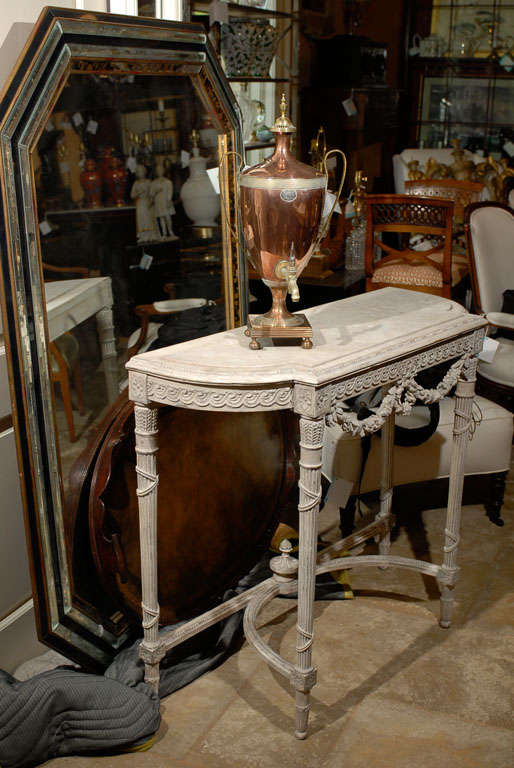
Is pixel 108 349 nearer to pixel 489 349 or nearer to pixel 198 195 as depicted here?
pixel 198 195

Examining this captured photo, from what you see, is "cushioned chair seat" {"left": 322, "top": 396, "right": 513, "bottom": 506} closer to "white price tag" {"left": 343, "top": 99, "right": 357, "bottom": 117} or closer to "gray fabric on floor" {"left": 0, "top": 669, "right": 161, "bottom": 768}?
"gray fabric on floor" {"left": 0, "top": 669, "right": 161, "bottom": 768}

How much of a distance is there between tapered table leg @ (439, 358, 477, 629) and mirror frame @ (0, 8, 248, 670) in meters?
0.97

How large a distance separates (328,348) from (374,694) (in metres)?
0.97

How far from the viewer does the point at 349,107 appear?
5.48m

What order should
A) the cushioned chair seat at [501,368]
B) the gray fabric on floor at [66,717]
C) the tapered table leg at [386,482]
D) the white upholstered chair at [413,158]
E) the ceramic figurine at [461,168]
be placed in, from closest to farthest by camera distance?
the gray fabric on floor at [66,717], the tapered table leg at [386,482], the cushioned chair seat at [501,368], the ceramic figurine at [461,168], the white upholstered chair at [413,158]

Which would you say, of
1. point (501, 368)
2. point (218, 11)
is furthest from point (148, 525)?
point (218, 11)

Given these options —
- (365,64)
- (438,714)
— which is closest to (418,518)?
(438,714)

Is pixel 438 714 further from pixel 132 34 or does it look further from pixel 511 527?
pixel 132 34

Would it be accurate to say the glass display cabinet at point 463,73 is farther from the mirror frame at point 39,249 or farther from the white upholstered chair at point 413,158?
the mirror frame at point 39,249

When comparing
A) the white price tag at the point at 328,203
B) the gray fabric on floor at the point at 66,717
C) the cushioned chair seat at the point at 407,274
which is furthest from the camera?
the cushioned chair seat at the point at 407,274

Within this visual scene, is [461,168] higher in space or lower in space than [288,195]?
lower

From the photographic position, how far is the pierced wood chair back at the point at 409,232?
404 centimetres

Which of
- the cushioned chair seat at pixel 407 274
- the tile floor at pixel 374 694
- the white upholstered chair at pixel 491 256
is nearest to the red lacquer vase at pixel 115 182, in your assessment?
the tile floor at pixel 374 694

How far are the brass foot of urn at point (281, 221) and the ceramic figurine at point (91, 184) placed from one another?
43 cm
